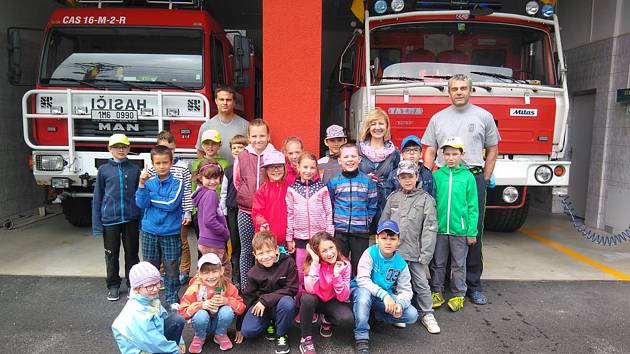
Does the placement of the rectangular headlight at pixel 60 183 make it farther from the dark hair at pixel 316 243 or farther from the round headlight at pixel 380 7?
the round headlight at pixel 380 7

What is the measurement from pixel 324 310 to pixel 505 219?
3968 mm

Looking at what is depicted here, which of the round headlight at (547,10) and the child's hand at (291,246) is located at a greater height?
the round headlight at (547,10)

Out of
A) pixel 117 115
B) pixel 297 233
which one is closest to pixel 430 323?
pixel 297 233

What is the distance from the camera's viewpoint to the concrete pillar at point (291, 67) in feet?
13.8

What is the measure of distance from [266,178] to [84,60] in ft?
10.7

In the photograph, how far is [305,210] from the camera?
11.6 feet

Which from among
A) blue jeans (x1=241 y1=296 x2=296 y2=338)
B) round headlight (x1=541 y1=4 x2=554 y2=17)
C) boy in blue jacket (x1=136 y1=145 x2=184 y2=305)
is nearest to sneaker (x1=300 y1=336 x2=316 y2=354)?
blue jeans (x1=241 y1=296 x2=296 y2=338)

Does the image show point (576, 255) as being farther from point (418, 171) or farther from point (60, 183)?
point (60, 183)

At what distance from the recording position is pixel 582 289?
4.42 meters

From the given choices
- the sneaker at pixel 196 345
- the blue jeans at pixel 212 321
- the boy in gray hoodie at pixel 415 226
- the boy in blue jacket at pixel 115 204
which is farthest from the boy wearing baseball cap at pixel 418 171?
the boy in blue jacket at pixel 115 204

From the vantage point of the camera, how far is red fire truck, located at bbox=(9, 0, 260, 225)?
533 centimetres

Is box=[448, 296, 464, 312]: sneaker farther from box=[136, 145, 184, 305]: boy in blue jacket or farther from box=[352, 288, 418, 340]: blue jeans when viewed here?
box=[136, 145, 184, 305]: boy in blue jacket

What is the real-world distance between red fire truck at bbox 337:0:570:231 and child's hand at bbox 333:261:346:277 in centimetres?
223

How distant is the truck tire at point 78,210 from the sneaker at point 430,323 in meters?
4.68
